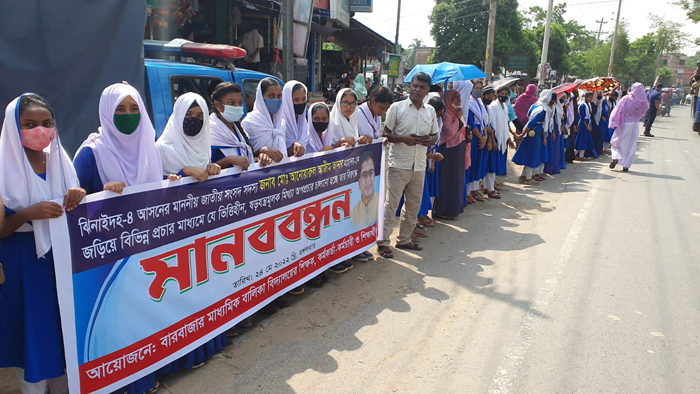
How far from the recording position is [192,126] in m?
2.99

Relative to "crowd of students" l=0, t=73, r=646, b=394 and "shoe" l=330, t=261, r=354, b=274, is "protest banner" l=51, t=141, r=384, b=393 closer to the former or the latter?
"crowd of students" l=0, t=73, r=646, b=394

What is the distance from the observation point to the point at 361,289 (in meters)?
4.39

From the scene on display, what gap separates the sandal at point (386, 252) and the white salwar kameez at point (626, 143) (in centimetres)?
821

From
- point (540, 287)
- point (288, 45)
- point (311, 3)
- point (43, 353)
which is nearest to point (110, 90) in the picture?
point (43, 353)

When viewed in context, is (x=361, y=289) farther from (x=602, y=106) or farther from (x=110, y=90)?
(x=602, y=106)

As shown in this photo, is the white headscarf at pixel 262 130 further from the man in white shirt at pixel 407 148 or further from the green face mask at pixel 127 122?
the man in white shirt at pixel 407 148

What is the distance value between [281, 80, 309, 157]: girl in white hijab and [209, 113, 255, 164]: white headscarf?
20.6 inches

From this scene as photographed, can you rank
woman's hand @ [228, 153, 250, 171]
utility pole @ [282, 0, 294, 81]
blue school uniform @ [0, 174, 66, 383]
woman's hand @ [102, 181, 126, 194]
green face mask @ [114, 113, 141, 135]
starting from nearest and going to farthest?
blue school uniform @ [0, 174, 66, 383]
woman's hand @ [102, 181, 126, 194]
green face mask @ [114, 113, 141, 135]
woman's hand @ [228, 153, 250, 171]
utility pole @ [282, 0, 294, 81]

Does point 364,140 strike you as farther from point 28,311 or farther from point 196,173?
point 28,311

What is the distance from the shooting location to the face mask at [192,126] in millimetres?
2973

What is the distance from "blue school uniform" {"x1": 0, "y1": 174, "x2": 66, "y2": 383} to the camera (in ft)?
7.59

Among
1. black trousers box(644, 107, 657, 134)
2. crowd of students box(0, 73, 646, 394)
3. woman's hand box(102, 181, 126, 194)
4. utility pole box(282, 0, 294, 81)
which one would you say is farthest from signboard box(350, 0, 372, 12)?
woman's hand box(102, 181, 126, 194)

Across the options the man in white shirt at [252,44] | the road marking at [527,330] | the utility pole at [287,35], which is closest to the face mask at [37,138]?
the road marking at [527,330]

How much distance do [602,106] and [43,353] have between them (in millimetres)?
14547
